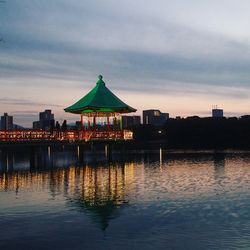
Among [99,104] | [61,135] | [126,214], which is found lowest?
[126,214]

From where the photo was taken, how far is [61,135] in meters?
60.8

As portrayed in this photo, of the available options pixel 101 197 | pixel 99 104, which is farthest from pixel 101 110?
pixel 101 197

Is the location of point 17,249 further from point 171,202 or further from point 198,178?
point 198,178

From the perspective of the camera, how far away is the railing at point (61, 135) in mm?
55375

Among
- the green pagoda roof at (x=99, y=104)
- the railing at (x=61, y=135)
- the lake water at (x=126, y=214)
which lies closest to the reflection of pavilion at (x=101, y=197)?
the lake water at (x=126, y=214)

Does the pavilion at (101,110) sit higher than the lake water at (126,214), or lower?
higher

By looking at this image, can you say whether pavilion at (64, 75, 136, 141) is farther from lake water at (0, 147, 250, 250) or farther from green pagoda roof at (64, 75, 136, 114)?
lake water at (0, 147, 250, 250)

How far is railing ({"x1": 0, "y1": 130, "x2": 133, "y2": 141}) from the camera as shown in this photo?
182 feet

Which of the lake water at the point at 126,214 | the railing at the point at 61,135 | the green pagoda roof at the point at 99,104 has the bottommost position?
the lake water at the point at 126,214

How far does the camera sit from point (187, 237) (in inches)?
758

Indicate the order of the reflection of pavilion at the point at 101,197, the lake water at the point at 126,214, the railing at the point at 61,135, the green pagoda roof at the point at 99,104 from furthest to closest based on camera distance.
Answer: the green pagoda roof at the point at 99,104 < the railing at the point at 61,135 < the reflection of pavilion at the point at 101,197 < the lake water at the point at 126,214

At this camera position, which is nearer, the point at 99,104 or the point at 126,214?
the point at 126,214

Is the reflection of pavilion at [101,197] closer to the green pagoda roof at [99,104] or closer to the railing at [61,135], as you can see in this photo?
the railing at [61,135]

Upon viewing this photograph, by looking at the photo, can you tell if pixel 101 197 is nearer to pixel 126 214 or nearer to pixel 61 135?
pixel 126 214
